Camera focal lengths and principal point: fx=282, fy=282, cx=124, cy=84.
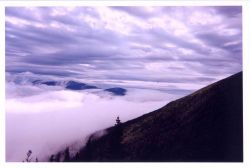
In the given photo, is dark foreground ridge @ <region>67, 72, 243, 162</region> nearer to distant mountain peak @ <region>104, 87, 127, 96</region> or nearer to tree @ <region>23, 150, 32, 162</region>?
distant mountain peak @ <region>104, 87, 127, 96</region>

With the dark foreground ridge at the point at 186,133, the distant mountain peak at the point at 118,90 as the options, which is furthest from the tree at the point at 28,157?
the distant mountain peak at the point at 118,90

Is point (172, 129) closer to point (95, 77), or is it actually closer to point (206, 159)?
point (206, 159)

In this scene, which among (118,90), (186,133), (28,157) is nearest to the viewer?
(28,157)

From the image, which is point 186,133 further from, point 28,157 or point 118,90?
point 28,157

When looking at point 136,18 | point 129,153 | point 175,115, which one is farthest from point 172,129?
point 136,18

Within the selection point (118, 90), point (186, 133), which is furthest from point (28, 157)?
point (186, 133)

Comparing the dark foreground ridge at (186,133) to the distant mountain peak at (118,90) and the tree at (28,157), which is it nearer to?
the distant mountain peak at (118,90)

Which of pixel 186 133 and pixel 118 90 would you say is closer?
pixel 186 133

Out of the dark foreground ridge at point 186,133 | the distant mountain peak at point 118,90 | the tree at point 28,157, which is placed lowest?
the tree at point 28,157
